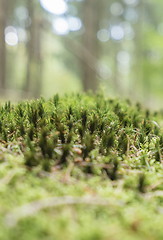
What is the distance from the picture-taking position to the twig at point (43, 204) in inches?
23.4

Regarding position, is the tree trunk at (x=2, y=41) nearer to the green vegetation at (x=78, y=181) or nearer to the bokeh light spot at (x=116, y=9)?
the green vegetation at (x=78, y=181)

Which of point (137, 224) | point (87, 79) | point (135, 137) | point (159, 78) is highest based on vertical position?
point (159, 78)

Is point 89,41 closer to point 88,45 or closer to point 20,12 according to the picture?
point 88,45

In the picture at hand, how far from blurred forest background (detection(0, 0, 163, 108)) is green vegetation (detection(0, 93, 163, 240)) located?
1274mm

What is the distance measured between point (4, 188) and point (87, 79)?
8145mm

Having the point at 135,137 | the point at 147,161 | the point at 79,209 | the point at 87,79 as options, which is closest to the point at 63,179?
the point at 79,209

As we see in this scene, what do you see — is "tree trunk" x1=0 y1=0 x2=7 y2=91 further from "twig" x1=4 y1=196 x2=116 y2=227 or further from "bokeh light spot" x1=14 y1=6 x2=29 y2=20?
"bokeh light spot" x1=14 y1=6 x2=29 y2=20

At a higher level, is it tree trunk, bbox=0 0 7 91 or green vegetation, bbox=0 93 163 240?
tree trunk, bbox=0 0 7 91

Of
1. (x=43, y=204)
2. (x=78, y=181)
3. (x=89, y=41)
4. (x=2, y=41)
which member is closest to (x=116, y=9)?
(x=89, y=41)

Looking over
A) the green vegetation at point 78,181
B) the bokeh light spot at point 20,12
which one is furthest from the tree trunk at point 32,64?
the bokeh light spot at point 20,12

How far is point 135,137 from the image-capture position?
1337mm

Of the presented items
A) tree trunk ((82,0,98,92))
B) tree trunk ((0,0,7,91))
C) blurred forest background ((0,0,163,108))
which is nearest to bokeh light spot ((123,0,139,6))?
blurred forest background ((0,0,163,108))

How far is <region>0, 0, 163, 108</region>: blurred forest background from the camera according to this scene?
27.0 feet

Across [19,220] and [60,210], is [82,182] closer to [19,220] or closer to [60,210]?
[60,210]
